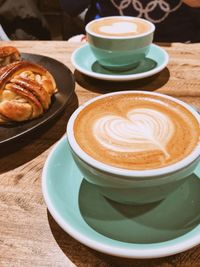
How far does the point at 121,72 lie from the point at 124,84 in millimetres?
60

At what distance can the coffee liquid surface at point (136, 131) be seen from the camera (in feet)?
1.50

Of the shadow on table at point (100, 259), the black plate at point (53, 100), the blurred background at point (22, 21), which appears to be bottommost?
the blurred background at point (22, 21)

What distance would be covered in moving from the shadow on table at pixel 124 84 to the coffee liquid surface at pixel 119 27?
13 cm

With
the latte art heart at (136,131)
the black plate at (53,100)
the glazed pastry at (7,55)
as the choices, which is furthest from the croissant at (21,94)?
the latte art heart at (136,131)

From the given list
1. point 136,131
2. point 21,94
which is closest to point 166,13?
point 21,94

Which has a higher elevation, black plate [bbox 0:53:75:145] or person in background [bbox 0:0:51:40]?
black plate [bbox 0:53:75:145]

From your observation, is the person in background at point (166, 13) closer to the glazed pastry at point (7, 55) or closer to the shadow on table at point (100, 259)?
the glazed pastry at point (7, 55)

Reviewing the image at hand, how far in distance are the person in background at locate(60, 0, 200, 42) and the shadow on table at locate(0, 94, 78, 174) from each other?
947 mm

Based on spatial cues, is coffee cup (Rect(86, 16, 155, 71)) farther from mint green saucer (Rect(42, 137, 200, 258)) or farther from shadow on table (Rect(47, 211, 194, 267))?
shadow on table (Rect(47, 211, 194, 267))

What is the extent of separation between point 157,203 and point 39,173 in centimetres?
23

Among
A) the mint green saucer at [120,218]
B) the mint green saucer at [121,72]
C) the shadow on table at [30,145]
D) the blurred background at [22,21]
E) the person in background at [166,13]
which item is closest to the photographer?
the mint green saucer at [120,218]

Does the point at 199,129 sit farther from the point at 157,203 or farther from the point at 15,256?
the point at 15,256

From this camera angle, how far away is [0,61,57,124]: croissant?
2.34 feet

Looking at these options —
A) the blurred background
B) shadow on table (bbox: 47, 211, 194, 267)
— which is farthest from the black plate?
the blurred background
